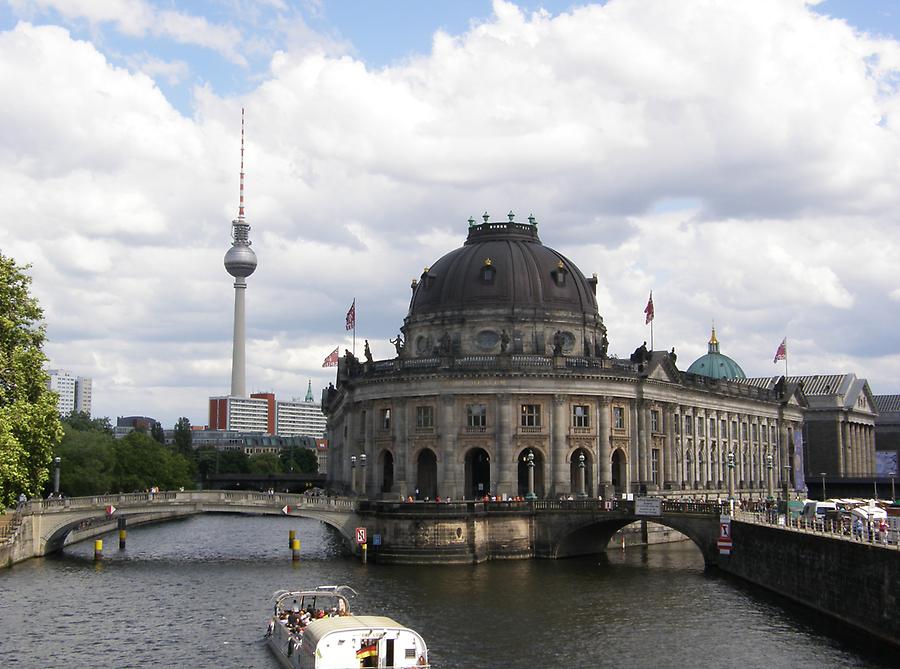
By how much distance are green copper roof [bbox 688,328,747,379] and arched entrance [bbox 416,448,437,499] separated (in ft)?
304

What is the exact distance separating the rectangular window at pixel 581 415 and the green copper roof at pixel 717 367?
89195mm

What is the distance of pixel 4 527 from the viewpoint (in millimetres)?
81875

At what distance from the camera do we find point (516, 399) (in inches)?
3999

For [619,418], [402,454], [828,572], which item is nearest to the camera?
[828,572]

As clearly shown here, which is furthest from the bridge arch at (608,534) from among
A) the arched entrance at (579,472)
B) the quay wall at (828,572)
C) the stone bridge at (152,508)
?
the stone bridge at (152,508)

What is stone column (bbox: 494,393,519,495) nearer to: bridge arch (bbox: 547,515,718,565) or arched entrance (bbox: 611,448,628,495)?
bridge arch (bbox: 547,515,718,565)

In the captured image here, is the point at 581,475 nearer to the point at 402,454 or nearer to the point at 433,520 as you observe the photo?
the point at 402,454

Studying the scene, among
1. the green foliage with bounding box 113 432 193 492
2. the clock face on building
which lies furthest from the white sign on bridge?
the green foliage with bounding box 113 432 193 492

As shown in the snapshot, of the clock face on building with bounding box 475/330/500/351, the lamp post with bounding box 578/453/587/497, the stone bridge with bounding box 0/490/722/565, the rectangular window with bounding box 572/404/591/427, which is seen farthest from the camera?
the clock face on building with bounding box 475/330/500/351

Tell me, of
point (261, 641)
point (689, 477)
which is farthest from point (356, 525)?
point (689, 477)

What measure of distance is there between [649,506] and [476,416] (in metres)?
23.3

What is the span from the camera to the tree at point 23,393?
2345 inches

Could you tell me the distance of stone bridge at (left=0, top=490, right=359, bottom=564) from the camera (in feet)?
283

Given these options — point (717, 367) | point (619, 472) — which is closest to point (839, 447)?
point (717, 367)
